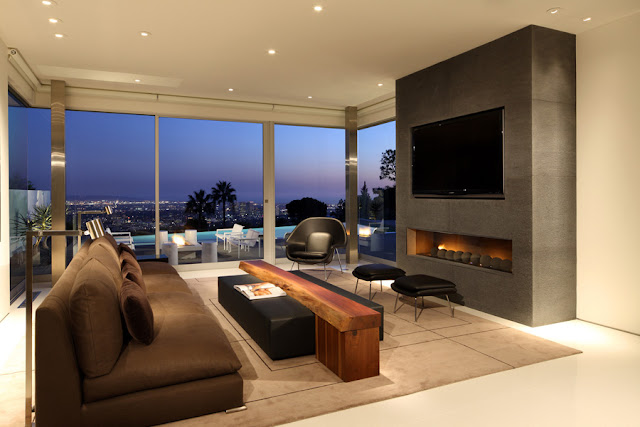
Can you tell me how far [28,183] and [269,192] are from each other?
3.52m

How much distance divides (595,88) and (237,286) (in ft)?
12.7

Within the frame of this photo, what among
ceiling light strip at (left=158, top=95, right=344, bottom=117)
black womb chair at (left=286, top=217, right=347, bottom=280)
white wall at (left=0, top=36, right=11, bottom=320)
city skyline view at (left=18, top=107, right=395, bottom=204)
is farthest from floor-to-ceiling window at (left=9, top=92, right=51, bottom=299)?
black womb chair at (left=286, top=217, right=347, bottom=280)

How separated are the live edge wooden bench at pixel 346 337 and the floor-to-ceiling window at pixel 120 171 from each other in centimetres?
460

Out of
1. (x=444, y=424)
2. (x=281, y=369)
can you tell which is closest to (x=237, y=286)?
(x=281, y=369)

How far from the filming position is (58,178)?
6082 millimetres

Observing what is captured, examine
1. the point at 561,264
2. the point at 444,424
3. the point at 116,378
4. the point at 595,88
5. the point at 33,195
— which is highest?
the point at 595,88

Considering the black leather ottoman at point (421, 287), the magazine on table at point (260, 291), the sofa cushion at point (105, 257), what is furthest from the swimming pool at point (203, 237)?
the black leather ottoman at point (421, 287)

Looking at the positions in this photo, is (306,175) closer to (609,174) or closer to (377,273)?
(377,273)

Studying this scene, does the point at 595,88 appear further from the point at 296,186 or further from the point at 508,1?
the point at 296,186

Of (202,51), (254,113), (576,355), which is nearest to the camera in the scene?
(576,355)

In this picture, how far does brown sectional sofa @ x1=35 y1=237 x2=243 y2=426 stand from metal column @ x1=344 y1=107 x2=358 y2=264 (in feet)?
18.2

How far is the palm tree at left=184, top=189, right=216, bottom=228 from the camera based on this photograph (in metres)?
7.32

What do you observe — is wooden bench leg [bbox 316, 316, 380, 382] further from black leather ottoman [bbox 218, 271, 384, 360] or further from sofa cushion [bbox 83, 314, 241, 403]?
sofa cushion [bbox 83, 314, 241, 403]

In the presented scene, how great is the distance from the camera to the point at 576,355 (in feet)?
11.1
